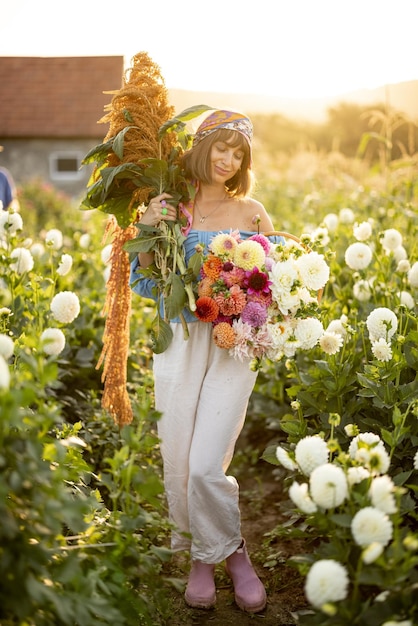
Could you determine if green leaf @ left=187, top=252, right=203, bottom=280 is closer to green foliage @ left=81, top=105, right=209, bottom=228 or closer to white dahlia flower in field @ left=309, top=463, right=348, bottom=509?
green foliage @ left=81, top=105, right=209, bottom=228

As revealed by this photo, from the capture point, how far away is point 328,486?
1.97 meters

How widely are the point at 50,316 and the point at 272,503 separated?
1.53 metres

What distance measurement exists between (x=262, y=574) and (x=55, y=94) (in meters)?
21.9

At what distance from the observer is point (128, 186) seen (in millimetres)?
3172

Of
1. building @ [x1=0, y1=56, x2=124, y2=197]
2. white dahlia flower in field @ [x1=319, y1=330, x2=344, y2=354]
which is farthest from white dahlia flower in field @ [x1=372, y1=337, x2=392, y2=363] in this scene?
building @ [x1=0, y1=56, x2=124, y2=197]

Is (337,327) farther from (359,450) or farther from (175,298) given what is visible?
(359,450)

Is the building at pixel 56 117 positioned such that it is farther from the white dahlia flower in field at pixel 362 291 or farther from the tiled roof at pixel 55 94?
the white dahlia flower in field at pixel 362 291

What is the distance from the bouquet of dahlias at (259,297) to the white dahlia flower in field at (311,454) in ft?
2.21

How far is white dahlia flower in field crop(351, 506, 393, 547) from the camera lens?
191cm

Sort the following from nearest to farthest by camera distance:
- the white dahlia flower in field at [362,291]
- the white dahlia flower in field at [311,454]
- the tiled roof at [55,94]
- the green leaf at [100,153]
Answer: the white dahlia flower in field at [311,454]
the green leaf at [100,153]
the white dahlia flower in field at [362,291]
the tiled roof at [55,94]

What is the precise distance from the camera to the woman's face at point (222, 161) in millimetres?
3041

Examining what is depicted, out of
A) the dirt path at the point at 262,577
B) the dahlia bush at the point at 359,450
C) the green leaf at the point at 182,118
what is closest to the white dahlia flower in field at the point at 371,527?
the dahlia bush at the point at 359,450

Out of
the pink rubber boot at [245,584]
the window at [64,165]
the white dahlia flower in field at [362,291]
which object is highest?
the white dahlia flower in field at [362,291]

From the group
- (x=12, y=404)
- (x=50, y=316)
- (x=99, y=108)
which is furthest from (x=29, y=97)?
(x=12, y=404)
